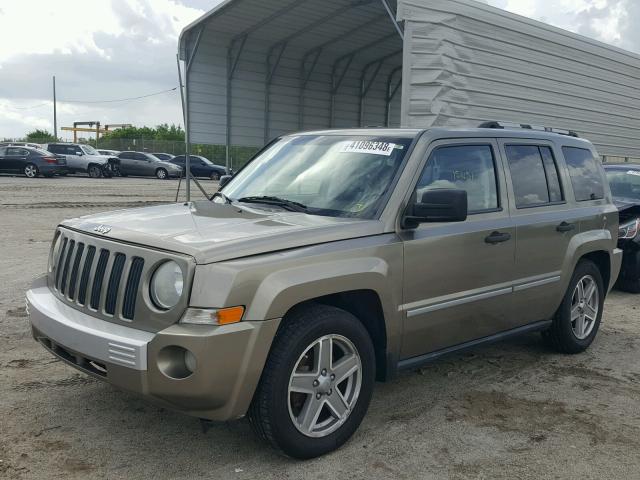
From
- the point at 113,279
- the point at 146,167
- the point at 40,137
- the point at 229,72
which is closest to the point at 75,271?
the point at 113,279

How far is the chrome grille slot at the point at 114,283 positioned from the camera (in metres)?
3.33

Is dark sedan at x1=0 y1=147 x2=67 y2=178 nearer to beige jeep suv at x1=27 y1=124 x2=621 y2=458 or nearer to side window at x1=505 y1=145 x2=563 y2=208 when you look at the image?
beige jeep suv at x1=27 y1=124 x2=621 y2=458

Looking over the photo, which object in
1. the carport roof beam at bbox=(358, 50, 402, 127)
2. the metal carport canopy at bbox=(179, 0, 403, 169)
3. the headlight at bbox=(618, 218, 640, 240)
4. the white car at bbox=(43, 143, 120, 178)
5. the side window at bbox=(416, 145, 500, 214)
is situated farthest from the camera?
the white car at bbox=(43, 143, 120, 178)

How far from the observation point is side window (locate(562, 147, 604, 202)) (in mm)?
5418

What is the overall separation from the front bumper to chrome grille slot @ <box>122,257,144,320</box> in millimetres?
83

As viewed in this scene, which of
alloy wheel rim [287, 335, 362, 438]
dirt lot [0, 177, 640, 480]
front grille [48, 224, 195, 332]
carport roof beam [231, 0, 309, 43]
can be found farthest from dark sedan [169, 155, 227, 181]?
alloy wheel rim [287, 335, 362, 438]

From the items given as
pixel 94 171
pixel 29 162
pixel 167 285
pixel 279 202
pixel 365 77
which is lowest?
pixel 94 171

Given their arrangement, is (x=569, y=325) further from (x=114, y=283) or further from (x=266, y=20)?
(x=266, y=20)

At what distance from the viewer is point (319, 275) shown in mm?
3404

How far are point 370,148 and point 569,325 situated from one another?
237 centimetres

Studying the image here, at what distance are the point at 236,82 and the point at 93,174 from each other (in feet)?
64.7

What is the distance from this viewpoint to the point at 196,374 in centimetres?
304

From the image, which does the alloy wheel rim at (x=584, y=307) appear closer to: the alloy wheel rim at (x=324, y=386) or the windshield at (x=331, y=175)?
the windshield at (x=331, y=175)

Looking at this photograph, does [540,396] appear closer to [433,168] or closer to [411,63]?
[433,168]
